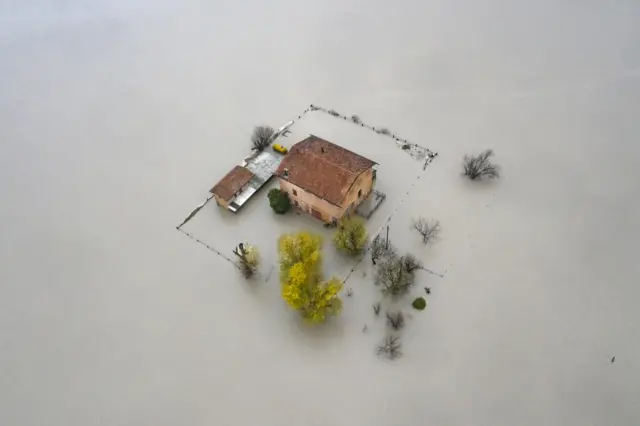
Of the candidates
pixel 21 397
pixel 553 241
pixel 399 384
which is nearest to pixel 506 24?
pixel 553 241

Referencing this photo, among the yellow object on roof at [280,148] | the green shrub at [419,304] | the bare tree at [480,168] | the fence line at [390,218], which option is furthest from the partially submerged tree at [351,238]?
the bare tree at [480,168]

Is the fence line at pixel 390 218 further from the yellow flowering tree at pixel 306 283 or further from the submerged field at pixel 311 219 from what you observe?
the yellow flowering tree at pixel 306 283

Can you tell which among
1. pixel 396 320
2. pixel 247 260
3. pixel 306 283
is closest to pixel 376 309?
pixel 396 320

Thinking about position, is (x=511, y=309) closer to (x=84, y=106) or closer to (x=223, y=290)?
(x=223, y=290)

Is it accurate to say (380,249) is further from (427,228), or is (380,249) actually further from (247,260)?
(247,260)

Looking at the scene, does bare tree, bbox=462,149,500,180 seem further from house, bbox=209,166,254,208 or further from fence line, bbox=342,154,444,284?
house, bbox=209,166,254,208
